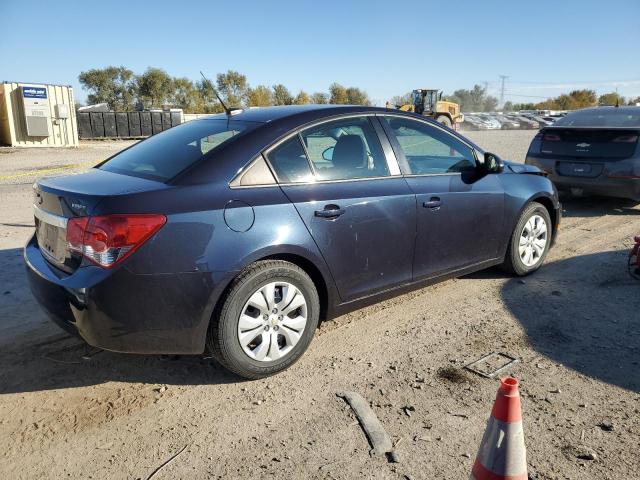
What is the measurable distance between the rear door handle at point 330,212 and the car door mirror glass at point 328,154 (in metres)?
0.39

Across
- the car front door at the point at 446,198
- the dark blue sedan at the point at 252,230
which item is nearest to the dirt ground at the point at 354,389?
the dark blue sedan at the point at 252,230

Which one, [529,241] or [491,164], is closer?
[491,164]

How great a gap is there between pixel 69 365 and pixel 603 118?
8.11 metres

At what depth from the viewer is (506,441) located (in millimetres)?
2082

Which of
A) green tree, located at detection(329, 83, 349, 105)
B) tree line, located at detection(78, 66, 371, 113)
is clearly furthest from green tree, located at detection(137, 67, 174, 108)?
green tree, located at detection(329, 83, 349, 105)

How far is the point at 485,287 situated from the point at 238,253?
274 cm

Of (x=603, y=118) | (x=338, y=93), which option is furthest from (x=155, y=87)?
(x=603, y=118)

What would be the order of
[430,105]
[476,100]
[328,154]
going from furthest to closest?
[476,100]
[430,105]
[328,154]

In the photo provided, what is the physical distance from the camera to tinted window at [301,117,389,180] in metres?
3.58

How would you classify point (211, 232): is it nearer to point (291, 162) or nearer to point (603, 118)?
point (291, 162)

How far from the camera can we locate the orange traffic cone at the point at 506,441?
2070 mm

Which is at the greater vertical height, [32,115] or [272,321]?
[32,115]

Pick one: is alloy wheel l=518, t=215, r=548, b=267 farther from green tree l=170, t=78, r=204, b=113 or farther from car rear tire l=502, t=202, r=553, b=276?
green tree l=170, t=78, r=204, b=113

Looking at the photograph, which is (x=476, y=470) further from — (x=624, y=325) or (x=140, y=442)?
(x=624, y=325)
